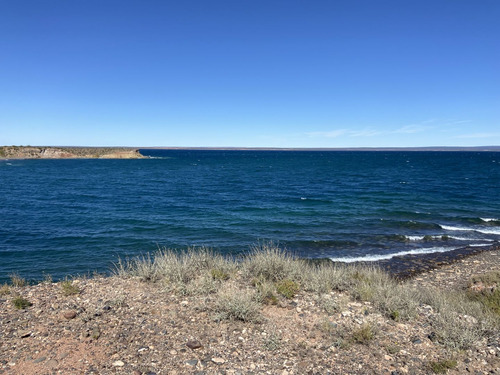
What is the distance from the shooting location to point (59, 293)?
27.8 feet

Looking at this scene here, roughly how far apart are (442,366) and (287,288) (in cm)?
379

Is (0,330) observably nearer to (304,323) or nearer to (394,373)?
(304,323)

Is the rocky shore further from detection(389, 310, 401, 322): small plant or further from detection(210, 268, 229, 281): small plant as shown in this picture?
detection(210, 268, 229, 281): small plant

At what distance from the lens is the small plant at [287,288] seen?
8.34 metres

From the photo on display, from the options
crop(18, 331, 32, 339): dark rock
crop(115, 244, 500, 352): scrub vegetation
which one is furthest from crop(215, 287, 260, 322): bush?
crop(18, 331, 32, 339): dark rock

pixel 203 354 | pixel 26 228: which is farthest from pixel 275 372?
pixel 26 228

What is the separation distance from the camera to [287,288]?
8602 mm

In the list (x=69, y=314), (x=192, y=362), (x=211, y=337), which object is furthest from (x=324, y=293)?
(x=69, y=314)

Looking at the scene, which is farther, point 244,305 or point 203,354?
point 244,305

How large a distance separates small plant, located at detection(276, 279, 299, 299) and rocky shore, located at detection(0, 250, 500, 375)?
14cm

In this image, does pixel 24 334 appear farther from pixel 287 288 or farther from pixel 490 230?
pixel 490 230

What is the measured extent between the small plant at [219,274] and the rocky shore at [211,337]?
58cm

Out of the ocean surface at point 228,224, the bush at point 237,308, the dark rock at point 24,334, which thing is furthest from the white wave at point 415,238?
the dark rock at point 24,334

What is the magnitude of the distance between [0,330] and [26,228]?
15952mm
